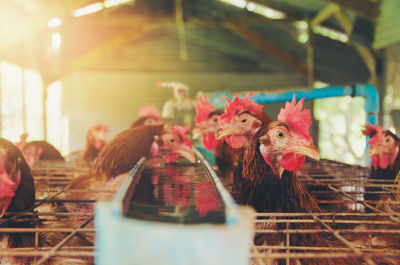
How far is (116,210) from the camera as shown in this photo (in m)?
0.65

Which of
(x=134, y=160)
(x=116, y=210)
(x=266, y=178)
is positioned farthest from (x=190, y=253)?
(x=134, y=160)

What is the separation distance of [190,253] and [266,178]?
104 centimetres

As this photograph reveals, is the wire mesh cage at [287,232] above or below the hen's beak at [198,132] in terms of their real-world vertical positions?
below

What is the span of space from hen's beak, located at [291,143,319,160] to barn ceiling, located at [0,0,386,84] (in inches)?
163

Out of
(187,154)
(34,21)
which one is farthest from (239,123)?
(34,21)

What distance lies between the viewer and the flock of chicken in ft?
4.84

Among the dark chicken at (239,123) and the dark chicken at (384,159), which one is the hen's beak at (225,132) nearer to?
the dark chicken at (239,123)

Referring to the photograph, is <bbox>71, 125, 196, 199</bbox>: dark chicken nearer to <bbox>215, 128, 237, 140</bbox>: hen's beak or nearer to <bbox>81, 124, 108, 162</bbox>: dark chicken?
<bbox>215, 128, 237, 140</bbox>: hen's beak

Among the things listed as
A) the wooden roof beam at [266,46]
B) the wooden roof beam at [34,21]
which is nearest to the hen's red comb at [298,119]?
the wooden roof beam at [34,21]

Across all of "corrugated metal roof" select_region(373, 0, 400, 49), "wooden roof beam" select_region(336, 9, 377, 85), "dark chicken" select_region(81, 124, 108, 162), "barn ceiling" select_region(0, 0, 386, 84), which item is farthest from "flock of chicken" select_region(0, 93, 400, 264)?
"wooden roof beam" select_region(336, 9, 377, 85)

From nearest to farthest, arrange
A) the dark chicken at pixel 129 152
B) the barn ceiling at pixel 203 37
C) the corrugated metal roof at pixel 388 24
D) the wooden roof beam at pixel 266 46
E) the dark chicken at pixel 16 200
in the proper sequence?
the dark chicken at pixel 16 200
the dark chicken at pixel 129 152
the corrugated metal roof at pixel 388 24
the barn ceiling at pixel 203 37
the wooden roof beam at pixel 266 46

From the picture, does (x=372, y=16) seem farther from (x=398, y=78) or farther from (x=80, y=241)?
(x=80, y=241)

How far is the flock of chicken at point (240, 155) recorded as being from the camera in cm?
148

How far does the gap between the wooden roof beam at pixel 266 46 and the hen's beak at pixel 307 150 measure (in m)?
6.76
